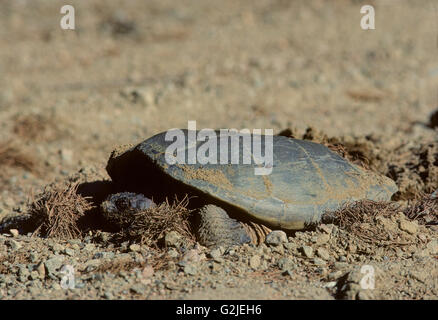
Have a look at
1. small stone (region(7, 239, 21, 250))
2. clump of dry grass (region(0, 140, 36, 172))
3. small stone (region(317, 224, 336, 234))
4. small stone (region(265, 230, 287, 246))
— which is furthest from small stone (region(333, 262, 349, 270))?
clump of dry grass (region(0, 140, 36, 172))

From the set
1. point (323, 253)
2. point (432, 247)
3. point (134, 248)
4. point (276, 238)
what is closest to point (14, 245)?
point (134, 248)

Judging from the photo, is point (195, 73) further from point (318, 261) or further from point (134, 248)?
point (318, 261)

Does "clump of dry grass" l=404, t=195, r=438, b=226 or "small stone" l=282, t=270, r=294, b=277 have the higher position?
"clump of dry grass" l=404, t=195, r=438, b=226

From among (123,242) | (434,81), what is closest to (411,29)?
(434,81)

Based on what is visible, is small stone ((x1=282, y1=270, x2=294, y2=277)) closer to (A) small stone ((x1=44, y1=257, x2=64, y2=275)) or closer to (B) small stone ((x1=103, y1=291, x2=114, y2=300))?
(B) small stone ((x1=103, y1=291, x2=114, y2=300))

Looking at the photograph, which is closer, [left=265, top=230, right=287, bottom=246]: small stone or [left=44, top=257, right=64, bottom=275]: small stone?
[left=44, top=257, right=64, bottom=275]: small stone

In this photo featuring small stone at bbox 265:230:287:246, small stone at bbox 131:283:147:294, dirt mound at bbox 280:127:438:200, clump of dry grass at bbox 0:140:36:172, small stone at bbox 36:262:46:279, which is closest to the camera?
small stone at bbox 131:283:147:294

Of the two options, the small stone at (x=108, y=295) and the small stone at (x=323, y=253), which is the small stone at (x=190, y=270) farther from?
the small stone at (x=323, y=253)
